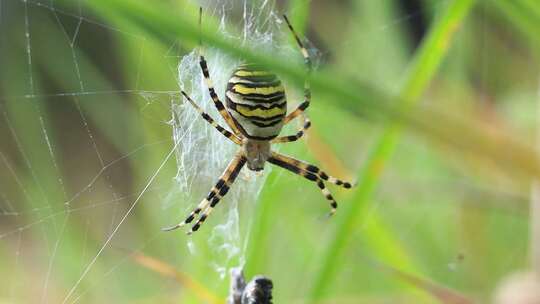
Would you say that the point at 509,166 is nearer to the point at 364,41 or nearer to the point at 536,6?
the point at 536,6

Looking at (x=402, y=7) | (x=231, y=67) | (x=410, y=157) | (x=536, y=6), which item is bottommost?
(x=231, y=67)

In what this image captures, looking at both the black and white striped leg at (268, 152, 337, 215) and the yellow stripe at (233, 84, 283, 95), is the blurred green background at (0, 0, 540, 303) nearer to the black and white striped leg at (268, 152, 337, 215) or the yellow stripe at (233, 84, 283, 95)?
the black and white striped leg at (268, 152, 337, 215)

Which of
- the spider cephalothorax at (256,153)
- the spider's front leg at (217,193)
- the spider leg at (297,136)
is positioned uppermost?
the spider leg at (297,136)

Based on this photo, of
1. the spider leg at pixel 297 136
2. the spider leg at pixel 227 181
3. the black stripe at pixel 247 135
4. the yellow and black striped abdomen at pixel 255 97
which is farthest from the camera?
the spider leg at pixel 227 181

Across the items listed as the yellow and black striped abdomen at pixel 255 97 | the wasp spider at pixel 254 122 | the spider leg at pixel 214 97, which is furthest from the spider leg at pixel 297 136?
the yellow and black striped abdomen at pixel 255 97

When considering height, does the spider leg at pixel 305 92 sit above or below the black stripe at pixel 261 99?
above

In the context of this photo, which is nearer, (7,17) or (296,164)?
(296,164)

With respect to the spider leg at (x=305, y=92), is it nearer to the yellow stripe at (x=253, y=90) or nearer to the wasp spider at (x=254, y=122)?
the wasp spider at (x=254, y=122)

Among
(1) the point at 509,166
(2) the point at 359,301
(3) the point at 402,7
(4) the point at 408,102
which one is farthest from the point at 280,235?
(3) the point at 402,7
